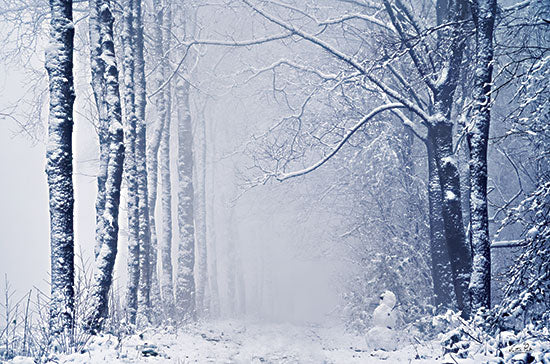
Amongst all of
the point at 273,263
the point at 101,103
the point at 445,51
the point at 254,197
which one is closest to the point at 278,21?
the point at 445,51

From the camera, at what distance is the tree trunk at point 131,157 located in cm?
961

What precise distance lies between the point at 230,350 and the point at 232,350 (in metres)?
0.13

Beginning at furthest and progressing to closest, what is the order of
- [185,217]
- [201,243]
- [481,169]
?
1. [201,243]
2. [185,217]
3. [481,169]

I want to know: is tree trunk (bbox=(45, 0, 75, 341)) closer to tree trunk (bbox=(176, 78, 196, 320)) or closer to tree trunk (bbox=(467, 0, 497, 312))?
tree trunk (bbox=(467, 0, 497, 312))

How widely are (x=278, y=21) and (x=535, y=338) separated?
792 centimetres

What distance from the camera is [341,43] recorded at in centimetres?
1766

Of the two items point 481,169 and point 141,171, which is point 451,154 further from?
point 141,171

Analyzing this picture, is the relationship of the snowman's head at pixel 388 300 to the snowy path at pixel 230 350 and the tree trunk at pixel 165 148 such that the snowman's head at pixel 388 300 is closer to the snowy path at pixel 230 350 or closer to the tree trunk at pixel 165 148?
the snowy path at pixel 230 350

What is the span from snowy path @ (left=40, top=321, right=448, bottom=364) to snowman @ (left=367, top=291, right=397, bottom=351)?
0.42 meters

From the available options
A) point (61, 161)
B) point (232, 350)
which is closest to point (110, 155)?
point (61, 161)

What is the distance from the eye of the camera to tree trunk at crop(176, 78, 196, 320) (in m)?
15.0

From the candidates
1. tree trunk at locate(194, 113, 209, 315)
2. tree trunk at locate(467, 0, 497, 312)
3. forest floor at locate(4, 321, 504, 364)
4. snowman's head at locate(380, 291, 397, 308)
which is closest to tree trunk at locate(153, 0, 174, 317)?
forest floor at locate(4, 321, 504, 364)

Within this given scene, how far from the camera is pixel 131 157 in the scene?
10.0 m

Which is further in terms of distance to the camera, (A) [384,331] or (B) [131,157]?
(A) [384,331]
